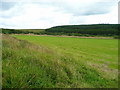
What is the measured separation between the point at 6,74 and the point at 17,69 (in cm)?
48

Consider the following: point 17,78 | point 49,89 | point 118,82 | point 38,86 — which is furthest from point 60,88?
point 118,82

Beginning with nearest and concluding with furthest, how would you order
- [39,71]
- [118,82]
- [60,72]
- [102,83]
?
1. [39,71]
2. [60,72]
3. [102,83]
4. [118,82]

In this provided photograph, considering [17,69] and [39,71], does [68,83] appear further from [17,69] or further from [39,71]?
[17,69]

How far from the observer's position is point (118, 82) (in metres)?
6.88

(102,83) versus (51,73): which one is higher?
(51,73)

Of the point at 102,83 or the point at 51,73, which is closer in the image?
the point at 51,73

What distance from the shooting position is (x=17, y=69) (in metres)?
4.62

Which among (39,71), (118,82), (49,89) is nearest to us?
(49,89)

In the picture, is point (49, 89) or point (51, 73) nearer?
point (49, 89)

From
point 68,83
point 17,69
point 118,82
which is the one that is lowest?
point 118,82

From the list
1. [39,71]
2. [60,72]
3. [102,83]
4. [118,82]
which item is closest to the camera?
[39,71]

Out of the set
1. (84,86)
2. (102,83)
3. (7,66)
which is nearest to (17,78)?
(7,66)

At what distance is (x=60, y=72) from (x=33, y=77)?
1359 millimetres

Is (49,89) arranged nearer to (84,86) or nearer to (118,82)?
(84,86)
